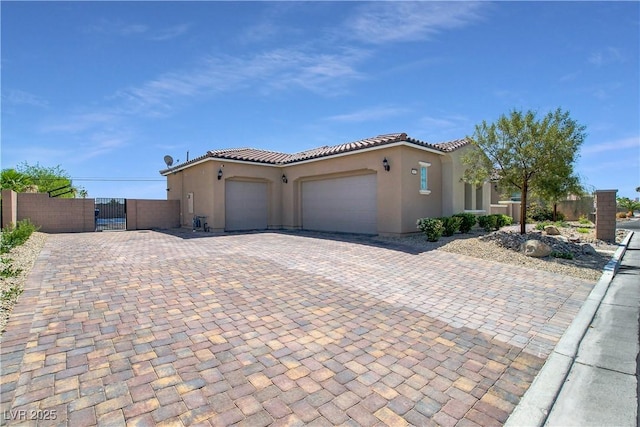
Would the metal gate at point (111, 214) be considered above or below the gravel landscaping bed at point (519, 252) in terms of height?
above

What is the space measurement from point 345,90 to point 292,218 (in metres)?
7.58

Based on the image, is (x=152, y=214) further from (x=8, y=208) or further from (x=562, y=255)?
(x=562, y=255)

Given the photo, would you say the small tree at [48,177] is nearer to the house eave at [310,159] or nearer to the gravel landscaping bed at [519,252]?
the house eave at [310,159]

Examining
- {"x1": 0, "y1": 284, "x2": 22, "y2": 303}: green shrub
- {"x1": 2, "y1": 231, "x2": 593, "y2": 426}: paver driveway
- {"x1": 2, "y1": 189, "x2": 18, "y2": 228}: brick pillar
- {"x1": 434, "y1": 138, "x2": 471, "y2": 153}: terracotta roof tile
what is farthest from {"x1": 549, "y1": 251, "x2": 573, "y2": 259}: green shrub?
{"x1": 2, "y1": 189, "x2": 18, "y2": 228}: brick pillar

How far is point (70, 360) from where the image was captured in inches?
133

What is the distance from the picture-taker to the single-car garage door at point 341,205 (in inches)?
587

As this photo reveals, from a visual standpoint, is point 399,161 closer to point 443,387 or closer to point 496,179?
point 496,179

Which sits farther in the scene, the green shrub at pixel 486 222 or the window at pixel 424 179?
the green shrub at pixel 486 222

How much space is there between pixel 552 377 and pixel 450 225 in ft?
35.0

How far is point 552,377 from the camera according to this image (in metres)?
3.30

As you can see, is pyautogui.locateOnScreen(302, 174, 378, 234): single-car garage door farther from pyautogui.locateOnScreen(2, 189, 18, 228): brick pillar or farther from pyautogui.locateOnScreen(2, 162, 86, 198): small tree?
pyautogui.locateOnScreen(2, 162, 86, 198): small tree

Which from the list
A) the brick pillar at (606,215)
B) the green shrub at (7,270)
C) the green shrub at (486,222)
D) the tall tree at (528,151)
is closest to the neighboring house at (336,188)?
the green shrub at (486,222)

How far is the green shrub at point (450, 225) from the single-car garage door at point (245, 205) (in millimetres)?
10091

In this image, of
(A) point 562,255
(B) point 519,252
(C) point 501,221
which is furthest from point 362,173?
(C) point 501,221
